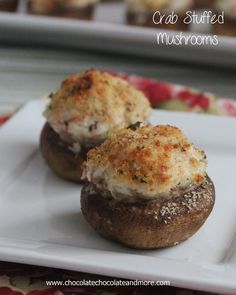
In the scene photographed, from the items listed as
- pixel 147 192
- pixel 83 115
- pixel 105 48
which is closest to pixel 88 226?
pixel 147 192

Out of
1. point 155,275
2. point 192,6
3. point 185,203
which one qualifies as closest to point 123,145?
point 185,203

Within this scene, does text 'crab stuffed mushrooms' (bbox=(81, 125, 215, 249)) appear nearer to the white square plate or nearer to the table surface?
the white square plate

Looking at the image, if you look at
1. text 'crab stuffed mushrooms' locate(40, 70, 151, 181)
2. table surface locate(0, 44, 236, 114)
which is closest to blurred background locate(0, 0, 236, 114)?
table surface locate(0, 44, 236, 114)

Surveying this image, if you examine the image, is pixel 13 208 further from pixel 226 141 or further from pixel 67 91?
pixel 226 141

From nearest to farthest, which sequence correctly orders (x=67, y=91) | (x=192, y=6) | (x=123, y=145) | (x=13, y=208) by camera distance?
1. (x=123, y=145)
2. (x=13, y=208)
3. (x=67, y=91)
4. (x=192, y=6)

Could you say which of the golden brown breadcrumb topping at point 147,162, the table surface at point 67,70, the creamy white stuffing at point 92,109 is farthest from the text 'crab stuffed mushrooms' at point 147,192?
the table surface at point 67,70

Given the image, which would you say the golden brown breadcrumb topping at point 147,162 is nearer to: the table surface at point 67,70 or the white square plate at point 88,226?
the white square plate at point 88,226
